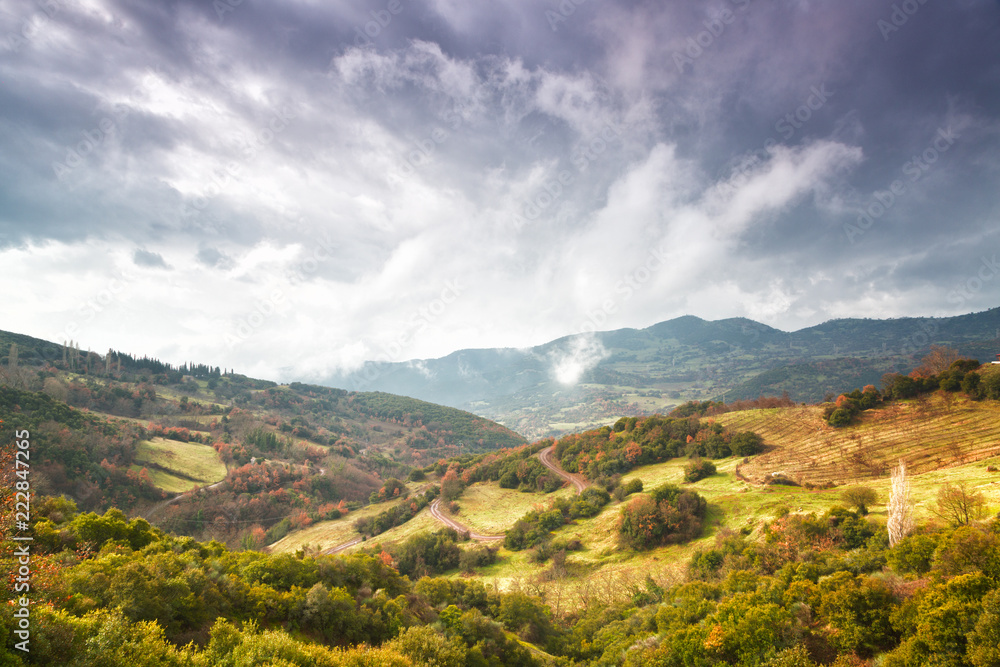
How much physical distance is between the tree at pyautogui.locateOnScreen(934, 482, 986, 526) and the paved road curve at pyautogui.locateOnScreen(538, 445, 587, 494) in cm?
3728

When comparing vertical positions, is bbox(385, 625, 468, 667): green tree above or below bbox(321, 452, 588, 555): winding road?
above

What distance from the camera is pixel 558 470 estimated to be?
64.2m

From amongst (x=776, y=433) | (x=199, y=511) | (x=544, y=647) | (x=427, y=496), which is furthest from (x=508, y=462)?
(x=199, y=511)

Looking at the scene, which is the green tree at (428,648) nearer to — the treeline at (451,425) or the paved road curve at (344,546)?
the paved road curve at (344,546)

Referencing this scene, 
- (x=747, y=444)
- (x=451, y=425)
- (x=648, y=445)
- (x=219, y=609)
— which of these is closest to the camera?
(x=219, y=609)

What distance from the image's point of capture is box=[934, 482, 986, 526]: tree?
16.4m

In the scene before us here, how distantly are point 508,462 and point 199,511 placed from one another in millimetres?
55189

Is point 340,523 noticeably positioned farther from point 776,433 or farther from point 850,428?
point 850,428

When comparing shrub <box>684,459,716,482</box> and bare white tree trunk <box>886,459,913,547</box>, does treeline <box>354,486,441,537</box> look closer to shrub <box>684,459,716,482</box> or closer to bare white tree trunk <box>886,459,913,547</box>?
shrub <box>684,459,716,482</box>

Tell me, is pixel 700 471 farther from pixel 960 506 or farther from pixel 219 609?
pixel 219 609

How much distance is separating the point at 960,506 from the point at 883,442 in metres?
17.3

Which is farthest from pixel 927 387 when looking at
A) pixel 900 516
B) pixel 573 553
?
pixel 573 553

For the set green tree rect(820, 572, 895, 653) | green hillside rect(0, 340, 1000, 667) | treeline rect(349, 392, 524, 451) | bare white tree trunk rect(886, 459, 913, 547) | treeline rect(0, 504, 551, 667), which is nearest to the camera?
treeline rect(0, 504, 551, 667)

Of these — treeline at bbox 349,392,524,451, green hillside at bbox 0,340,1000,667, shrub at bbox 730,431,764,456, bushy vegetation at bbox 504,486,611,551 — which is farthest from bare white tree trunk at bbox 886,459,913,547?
treeline at bbox 349,392,524,451
